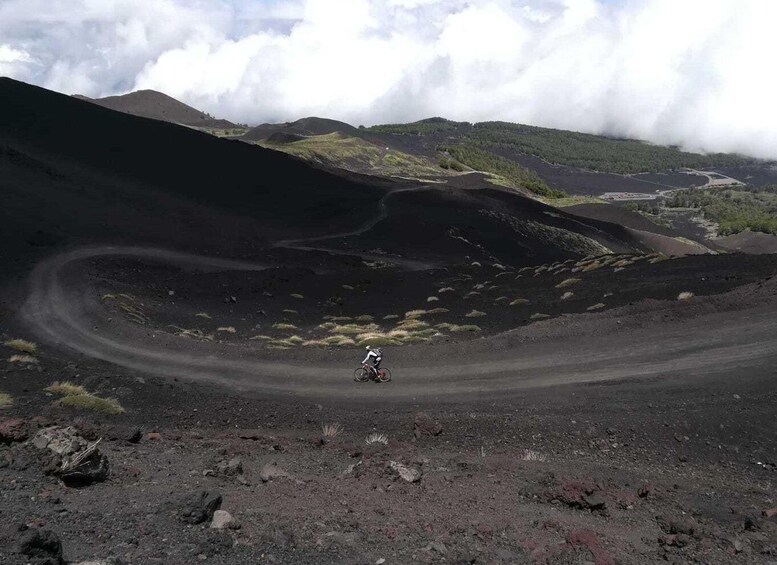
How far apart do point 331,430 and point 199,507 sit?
662 cm

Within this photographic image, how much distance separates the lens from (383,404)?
16984mm

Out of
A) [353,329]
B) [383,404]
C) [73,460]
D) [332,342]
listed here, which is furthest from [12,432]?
[353,329]

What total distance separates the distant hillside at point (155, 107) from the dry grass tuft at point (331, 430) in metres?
175

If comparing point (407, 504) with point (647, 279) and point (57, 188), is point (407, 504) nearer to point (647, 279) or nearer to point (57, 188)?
point (647, 279)

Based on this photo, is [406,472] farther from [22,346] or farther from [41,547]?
[22,346]

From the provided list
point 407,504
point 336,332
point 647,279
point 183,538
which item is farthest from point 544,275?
point 183,538

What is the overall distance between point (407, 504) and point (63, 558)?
5774mm

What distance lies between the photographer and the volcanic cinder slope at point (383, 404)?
9258mm

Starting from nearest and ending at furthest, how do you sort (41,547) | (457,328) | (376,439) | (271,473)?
(41,547)
(271,473)
(376,439)
(457,328)

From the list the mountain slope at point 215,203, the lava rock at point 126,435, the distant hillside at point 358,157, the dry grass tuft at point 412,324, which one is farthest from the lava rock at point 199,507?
the distant hillside at point 358,157

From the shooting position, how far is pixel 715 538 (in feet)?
33.7

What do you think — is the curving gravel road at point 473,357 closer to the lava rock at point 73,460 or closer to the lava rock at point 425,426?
the lava rock at point 425,426

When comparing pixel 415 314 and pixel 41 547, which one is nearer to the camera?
pixel 41 547

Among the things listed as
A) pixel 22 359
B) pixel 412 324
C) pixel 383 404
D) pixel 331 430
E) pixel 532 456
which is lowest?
pixel 331 430
